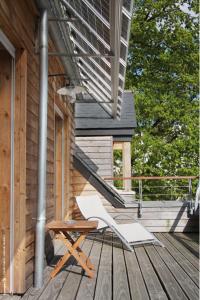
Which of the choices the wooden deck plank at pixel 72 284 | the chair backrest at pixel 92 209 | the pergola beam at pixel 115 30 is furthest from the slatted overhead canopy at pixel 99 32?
the wooden deck plank at pixel 72 284

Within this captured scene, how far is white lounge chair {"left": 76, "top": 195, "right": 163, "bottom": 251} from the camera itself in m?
5.61

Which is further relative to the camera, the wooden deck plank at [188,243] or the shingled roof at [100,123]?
the shingled roof at [100,123]

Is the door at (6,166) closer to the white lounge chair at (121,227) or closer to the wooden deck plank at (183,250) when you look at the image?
the white lounge chair at (121,227)

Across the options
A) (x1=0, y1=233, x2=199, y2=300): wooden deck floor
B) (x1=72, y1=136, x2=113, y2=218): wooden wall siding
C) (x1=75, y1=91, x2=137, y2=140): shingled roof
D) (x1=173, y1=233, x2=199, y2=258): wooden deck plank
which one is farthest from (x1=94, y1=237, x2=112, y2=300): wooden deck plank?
(x1=75, y1=91, x2=137, y2=140): shingled roof

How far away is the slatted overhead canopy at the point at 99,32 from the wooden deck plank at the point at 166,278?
8.29ft

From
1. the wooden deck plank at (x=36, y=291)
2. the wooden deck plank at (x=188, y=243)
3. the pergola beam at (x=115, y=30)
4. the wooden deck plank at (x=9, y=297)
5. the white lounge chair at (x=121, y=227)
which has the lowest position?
the wooden deck plank at (x=188, y=243)

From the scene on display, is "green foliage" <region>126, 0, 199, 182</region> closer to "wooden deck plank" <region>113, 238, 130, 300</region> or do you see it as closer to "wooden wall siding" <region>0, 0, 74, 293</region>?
"wooden deck plank" <region>113, 238, 130, 300</region>

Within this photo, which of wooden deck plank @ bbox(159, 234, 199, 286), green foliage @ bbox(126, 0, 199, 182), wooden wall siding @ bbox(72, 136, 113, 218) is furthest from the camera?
green foliage @ bbox(126, 0, 199, 182)

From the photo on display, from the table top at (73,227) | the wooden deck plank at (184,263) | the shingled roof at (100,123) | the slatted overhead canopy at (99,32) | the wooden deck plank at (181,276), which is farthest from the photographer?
the shingled roof at (100,123)

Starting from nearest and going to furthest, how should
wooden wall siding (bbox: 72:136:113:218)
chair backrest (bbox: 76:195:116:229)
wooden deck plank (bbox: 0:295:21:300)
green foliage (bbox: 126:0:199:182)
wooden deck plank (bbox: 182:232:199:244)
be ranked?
wooden deck plank (bbox: 0:295:21:300), chair backrest (bbox: 76:195:116:229), wooden deck plank (bbox: 182:232:199:244), wooden wall siding (bbox: 72:136:113:218), green foliage (bbox: 126:0:199:182)

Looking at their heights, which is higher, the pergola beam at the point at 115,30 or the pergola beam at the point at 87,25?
the pergola beam at the point at 87,25

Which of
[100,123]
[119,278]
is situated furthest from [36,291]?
[100,123]

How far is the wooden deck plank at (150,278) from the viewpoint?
351cm

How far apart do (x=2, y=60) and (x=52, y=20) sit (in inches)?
37.2
